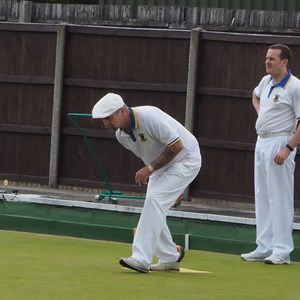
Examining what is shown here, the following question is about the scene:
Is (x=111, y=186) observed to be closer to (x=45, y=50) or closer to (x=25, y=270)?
(x=45, y=50)

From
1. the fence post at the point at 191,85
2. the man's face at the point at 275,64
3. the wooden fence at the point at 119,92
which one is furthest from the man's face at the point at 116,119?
the fence post at the point at 191,85

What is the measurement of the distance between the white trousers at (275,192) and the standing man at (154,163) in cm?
97

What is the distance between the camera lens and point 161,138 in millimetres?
9578

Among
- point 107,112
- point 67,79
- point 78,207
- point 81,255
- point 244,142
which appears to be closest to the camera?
point 107,112

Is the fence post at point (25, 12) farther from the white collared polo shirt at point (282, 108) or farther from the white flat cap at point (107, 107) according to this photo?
the white flat cap at point (107, 107)

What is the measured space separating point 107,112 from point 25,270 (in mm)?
1249

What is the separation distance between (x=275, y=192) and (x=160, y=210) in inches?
57.7

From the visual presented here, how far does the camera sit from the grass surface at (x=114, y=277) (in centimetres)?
840

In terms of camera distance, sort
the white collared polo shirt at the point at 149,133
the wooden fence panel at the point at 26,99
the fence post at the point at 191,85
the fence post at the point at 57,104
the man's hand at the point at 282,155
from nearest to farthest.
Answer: the white collared polo shirt at the point at 149,133 → the man's hand at the point at 282,155 → the fence post at the point at 191,85 → the fence post at the point at 57,104 → the wooden fence panel at the point at 26,99

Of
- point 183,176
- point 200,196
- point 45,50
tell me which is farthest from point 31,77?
point 183,176

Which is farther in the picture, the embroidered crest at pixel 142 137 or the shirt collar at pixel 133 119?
the embroidered crest at pixel 142 137

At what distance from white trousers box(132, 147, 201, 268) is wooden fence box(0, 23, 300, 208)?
485cm

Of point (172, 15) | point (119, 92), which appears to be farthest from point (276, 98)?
point (172, 15)

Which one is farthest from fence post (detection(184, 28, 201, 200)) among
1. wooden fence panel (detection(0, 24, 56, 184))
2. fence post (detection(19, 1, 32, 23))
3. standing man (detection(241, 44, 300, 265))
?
standing man (detection(241, 44, 300, 265))
